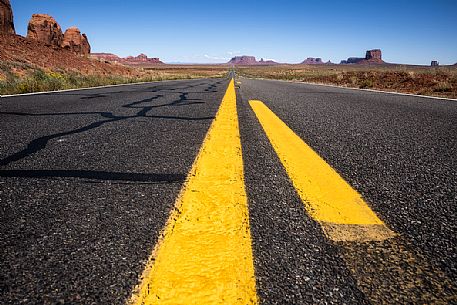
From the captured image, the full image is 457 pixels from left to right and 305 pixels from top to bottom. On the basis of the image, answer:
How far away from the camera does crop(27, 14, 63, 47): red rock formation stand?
130ft

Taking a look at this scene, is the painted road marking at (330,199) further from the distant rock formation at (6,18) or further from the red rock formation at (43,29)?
the red rock formation at (43,29)

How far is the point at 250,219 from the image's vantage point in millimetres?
1015

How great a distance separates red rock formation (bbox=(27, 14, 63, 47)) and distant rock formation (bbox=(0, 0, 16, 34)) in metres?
15.0

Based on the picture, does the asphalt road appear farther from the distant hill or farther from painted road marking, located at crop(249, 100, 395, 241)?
the distant hill

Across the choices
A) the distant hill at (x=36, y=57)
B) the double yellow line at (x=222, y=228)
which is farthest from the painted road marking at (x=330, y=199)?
the distant hill at (x=36, y=57)

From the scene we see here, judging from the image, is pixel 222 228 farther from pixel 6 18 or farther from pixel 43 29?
pixel 43 29

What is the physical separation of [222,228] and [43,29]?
49.3 meters

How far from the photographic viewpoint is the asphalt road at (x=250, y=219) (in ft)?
2.30

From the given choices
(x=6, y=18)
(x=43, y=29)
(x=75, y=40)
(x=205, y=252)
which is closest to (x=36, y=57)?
(x=6, y=18)

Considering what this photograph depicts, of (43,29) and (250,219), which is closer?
(250,219)

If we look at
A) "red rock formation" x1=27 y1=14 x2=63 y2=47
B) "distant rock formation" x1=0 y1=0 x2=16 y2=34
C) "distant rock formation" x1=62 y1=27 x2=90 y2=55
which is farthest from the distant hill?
"distant rock formation" x1=62 y1=27 x2=90 y2=55

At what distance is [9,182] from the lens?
4.52 ft

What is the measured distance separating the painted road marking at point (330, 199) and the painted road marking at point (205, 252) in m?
0.26

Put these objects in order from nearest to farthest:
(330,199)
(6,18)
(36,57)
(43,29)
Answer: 1. (330,199)
2. (36,57)
3. (6,18)
4. (43,29)
